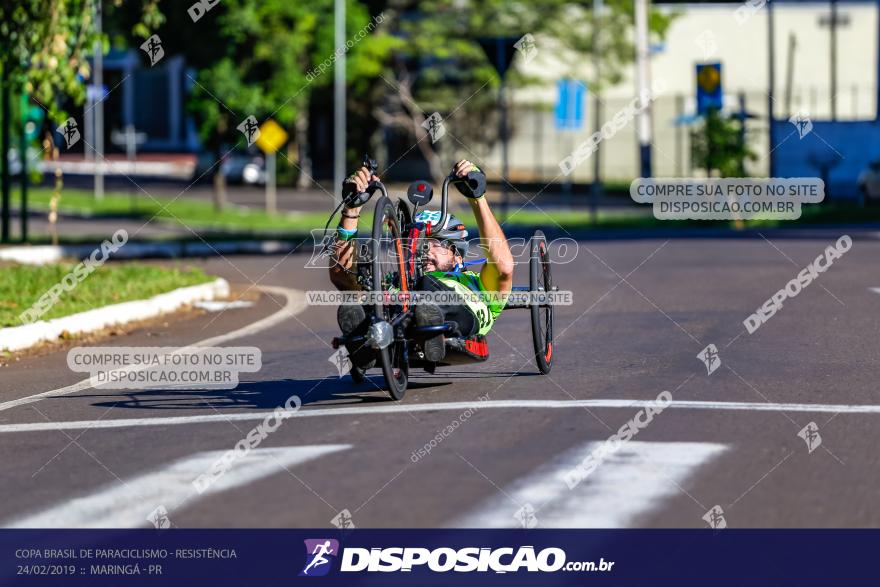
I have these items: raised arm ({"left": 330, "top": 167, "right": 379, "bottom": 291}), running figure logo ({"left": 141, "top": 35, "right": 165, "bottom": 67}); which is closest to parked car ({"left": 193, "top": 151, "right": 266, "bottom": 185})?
running figure logo ({"left": 141, "top": 35, "right": 165, "bottom": 67})

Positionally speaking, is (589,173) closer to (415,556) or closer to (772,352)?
(772,352)

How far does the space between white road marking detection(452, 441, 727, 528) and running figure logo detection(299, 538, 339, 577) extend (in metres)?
0.55

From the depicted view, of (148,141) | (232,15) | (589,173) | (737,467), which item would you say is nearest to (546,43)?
(589,173)

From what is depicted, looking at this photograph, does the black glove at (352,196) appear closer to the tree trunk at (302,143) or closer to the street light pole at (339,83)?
the street light pole at (339,83)

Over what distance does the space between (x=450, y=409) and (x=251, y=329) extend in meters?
5.51

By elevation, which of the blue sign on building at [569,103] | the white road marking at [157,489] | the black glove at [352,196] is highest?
the blue sign on building at [569,103]

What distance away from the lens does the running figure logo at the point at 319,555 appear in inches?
229

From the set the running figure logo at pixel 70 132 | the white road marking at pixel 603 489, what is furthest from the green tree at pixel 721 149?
the white road marking at pixel 603 489

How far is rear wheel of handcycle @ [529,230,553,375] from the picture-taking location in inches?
398

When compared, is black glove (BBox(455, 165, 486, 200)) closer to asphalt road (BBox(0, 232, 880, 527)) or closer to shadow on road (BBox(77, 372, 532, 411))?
asphalt road (BBox(0, 232, 880, 527))

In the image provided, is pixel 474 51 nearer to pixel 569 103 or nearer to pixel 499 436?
pixel 569 103

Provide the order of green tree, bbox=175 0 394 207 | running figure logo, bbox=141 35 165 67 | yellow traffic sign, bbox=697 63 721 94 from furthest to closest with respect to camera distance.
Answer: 1. green tree, bbox=175 0 394 207
2. yellow traffic sign, bbox=697 63 721 94
3. running figure logo, bbox=141 35 165 67

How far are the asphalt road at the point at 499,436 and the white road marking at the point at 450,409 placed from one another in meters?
0.02

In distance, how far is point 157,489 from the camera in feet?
23.1
